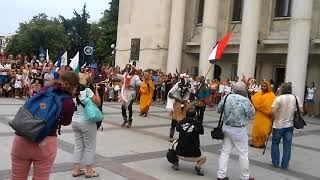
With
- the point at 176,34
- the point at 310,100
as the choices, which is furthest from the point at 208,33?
the point at 310,100

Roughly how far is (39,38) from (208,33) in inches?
1810

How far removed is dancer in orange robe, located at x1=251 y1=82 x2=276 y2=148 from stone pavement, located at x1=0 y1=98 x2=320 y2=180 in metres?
0.51

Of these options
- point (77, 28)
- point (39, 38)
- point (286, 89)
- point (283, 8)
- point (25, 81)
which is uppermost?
point (77, 28)

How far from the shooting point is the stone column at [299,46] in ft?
71.2

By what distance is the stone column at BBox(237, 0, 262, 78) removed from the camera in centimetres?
2483

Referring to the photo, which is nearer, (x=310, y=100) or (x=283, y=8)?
(x=310, y=100)

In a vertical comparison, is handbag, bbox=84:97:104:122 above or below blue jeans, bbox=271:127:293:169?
above

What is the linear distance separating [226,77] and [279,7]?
5883 mm

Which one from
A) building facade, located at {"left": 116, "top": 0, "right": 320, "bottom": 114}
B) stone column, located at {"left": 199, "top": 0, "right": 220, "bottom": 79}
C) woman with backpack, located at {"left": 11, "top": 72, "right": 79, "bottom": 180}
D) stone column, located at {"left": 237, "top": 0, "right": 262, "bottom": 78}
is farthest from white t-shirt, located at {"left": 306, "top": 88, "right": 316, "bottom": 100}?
woman with backpack, located at {"left": 11, "top": 72, "right": 79, "bottom": 180}

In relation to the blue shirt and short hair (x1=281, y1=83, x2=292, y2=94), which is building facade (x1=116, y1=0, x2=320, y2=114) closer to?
short hair (x1=281, y1=83, x2=292, y2=94)

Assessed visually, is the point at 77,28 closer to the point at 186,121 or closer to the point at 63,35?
the point at 63,35

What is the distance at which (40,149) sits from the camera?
4.25 m

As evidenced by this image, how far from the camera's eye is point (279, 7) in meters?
27.3

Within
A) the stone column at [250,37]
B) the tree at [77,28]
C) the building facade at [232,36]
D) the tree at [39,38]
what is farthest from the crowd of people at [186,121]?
the tree at [77,28]
